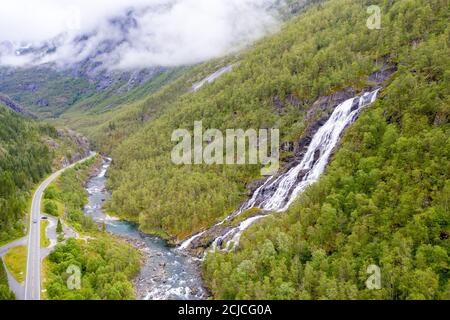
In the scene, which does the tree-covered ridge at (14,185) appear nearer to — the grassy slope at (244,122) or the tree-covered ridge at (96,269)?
the tree-covered ridge at (96,269)

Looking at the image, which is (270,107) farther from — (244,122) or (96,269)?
(96,269)

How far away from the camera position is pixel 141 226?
144 m

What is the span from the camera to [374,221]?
8200 cm

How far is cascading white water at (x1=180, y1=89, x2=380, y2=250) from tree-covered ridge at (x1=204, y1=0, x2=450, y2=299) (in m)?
9.30

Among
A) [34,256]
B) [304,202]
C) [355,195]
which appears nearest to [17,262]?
[34,256]

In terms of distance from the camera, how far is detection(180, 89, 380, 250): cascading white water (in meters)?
118

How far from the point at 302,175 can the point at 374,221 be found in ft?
139

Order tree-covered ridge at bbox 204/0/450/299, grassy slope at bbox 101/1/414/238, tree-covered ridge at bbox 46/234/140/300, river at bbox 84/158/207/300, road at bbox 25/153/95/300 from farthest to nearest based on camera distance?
grassy slope at bbox 101/1/414/238
river at bbox 84/158/207/300
tree-covered ridge at bbox 46/234/140/300
road at bbox 25/153/95/300
tree-covered ridge at bbox 204/0/450/299

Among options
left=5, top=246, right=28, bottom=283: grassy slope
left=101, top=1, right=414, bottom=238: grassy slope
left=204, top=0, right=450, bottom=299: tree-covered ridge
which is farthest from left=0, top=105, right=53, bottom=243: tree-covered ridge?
left=204, top=0, right=450, bottom=299: tree-covered ridge

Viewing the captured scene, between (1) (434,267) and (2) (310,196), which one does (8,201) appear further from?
(1) (434,267)

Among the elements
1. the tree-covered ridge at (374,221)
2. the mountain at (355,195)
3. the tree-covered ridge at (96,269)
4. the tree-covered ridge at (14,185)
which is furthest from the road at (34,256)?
the tree-covered ridge at (374,221)

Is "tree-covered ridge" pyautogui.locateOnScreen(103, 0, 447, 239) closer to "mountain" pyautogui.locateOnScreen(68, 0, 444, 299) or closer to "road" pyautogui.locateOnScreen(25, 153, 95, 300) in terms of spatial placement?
"mountain" pyautogui.locateOnScreen(68, 0, 444, 299)

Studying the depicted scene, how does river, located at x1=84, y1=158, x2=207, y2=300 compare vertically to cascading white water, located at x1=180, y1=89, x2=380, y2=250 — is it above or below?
below

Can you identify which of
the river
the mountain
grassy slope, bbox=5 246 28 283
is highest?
the mountain
